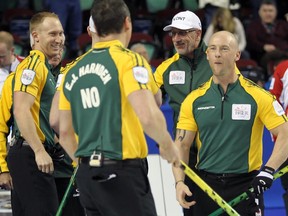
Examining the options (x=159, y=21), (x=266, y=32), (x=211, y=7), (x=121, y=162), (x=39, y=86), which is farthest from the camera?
(x=159, y=21)

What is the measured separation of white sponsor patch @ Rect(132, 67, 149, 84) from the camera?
18.1 feet

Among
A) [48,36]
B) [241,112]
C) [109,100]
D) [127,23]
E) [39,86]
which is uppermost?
[127,23]

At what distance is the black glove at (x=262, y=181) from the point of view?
679cm

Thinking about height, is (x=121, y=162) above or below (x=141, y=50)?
above

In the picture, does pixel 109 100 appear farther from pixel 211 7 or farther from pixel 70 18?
pixel 211 7

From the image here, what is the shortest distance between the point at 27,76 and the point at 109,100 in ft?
5.31

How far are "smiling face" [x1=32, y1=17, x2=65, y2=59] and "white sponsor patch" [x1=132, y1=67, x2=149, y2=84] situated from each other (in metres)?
1.92

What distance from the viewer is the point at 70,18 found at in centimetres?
1309

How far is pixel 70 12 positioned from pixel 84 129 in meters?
7.46

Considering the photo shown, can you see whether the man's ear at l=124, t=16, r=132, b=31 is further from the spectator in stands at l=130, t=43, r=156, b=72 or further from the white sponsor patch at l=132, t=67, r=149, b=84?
the spectator in stands at l=130, t=43, r=156, b=72

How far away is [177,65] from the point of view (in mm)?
8016

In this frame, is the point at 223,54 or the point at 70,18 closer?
the point at 223,54

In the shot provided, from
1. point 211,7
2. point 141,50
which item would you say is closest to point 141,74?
point 141,50

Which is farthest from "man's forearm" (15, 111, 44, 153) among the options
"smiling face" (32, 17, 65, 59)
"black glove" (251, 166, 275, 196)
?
"black glove" (251, 166, 275, 196)
